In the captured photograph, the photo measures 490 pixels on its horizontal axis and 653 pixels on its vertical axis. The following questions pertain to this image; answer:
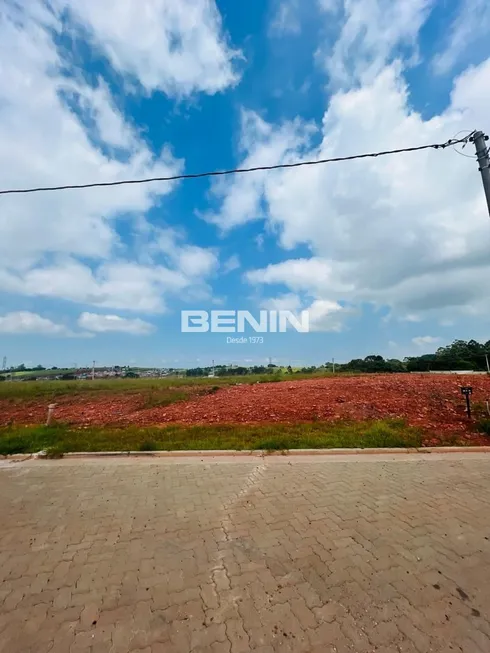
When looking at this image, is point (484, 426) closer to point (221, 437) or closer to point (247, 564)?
point (221, 437)

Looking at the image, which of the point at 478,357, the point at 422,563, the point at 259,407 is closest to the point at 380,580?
the point at 422,563

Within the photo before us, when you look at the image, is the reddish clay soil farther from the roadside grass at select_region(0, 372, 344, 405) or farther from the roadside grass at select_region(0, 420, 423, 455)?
the roadside grass at select_region(0, 372, 344, 405)

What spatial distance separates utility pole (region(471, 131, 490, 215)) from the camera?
179 inches

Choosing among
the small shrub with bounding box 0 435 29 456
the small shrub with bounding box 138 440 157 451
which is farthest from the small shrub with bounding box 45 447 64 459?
the small shrub with bounding box 138 440 157 451

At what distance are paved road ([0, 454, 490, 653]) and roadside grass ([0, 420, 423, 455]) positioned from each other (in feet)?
5.09

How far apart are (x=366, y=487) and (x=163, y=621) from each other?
3183 millimetres

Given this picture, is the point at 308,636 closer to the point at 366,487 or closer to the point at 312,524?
the point at 312,524

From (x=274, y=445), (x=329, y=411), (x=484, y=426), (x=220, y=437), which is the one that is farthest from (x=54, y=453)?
(x=484, y=426)

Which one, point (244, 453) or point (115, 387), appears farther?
point (115, 387)

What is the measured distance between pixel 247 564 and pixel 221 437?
4373mm

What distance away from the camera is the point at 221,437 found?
6.94 meters

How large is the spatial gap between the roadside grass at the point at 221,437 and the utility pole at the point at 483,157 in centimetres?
490

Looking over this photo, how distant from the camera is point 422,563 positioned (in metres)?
2.63

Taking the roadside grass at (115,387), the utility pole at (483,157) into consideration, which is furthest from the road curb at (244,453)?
the roadside grass at (115,387)
